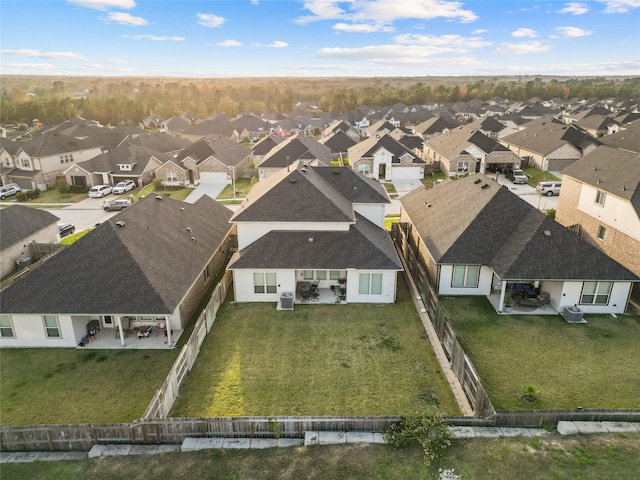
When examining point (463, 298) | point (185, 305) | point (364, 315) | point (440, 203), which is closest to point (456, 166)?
point (440, 203)

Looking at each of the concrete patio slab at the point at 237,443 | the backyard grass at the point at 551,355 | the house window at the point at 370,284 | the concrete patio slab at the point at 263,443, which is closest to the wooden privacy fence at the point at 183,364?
the concrete patio slab at the point at 237,443

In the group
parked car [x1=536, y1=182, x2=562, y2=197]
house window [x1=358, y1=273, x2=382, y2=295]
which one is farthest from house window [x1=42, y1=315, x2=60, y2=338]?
parked car [x1=536, y1=182, x2=562, y2=197]

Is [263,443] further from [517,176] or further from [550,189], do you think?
[517,176]

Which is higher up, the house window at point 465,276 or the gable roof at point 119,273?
the gable roof at point 119,273

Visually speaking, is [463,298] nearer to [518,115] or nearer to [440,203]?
[440,203]

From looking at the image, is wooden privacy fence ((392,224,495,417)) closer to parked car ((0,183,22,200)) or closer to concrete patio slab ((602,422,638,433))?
concrete patio slab ((602,422,638,433))

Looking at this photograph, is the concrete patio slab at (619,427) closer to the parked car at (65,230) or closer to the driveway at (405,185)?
the driveway at (405,185)
